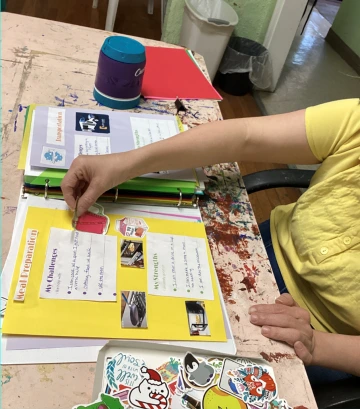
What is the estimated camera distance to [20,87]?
2.78 feet

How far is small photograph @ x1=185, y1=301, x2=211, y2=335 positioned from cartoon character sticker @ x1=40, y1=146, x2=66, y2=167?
1.02ft

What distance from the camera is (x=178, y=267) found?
0.63 metres

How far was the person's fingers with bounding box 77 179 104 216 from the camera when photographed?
0.65m

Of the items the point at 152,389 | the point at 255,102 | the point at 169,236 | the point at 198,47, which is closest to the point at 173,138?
the point at 169,236

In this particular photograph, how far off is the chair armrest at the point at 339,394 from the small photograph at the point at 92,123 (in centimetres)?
57

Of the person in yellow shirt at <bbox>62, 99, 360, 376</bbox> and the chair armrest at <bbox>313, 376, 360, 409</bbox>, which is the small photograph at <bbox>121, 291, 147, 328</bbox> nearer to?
the person in yellow shirt at <bbox>62, 99, 360, 376</bbox>

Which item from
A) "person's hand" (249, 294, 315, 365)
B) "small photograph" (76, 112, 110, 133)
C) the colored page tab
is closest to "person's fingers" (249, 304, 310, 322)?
"person's hand" (249, 294, 315, 365)

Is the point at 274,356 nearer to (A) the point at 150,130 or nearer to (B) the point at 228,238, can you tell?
(B) the point at 228,238

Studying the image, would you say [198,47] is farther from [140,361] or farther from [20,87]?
[140,361]

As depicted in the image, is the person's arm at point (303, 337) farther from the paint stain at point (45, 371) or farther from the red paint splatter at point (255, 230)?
the paint stain at point (45, 371)

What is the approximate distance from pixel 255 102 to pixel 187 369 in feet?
7.22

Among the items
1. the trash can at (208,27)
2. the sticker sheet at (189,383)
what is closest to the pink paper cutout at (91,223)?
the sticker sheet at (189,383)

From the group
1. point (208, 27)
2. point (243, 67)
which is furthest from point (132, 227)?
point (243, 67)

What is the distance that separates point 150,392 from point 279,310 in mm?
237
